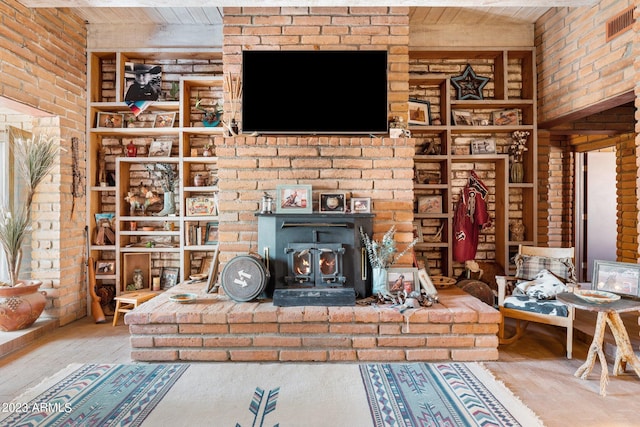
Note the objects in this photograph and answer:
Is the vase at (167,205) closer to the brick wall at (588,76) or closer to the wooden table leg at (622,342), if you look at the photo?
the wooden table leg at (622,342)

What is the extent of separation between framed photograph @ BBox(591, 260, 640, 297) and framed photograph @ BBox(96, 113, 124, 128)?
4.61m

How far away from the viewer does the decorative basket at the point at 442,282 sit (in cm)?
361

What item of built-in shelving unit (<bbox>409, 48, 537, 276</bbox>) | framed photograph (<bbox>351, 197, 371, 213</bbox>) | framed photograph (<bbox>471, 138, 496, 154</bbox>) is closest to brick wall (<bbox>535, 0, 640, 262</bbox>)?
built-in shelving unit (<bbox>409, 48, 537, 276</bbox>)

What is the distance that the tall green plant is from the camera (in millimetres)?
3211

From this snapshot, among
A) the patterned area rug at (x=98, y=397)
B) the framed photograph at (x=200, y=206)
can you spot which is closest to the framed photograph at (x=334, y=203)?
the framed photograph at (x=200, y=206)

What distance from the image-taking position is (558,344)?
10.1 ft

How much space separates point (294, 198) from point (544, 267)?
2341 mm

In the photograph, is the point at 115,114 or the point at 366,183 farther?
the point at 115,114

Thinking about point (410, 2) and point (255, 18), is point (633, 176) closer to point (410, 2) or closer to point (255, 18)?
point (410, 2)

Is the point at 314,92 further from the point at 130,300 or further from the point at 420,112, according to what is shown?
the point at 130,300

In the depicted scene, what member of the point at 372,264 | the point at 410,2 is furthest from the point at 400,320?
the point at 410,2

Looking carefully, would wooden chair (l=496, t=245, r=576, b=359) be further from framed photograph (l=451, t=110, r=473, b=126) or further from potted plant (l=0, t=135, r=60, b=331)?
potted plant (l=0, t=135, r=60, b=331)

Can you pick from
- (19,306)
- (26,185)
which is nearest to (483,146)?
(26,185)

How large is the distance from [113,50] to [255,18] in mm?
1701
